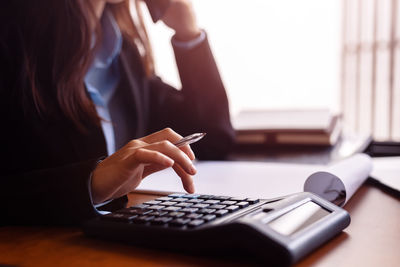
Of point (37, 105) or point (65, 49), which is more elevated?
point (65, 49)

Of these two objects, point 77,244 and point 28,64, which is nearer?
point 77,244

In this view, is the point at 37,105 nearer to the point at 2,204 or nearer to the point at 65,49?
the point at 65,49

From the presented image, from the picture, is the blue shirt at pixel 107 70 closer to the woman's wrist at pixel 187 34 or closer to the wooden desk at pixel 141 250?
the woman's wrist at pixel 187 34

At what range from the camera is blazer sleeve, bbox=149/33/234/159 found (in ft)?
3.68

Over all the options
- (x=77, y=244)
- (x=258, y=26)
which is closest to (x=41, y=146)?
(x=77, y=244)

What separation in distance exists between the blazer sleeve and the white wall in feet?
4.63

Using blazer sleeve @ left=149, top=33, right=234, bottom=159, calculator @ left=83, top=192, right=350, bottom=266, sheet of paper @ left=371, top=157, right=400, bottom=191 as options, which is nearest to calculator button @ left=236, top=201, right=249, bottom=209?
calculator @ left=83, top=192, right=350, bottom=266

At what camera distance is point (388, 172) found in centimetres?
71

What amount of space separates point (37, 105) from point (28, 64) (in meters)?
0.09

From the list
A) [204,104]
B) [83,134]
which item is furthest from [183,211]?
[204,104]

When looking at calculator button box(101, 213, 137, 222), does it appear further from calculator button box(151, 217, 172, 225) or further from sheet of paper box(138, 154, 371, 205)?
sheet of paper box(138, 154, 371, 205)

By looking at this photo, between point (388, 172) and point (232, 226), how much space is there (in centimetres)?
48

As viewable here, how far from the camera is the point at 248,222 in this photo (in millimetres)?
339

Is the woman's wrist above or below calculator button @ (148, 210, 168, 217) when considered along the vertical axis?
above
